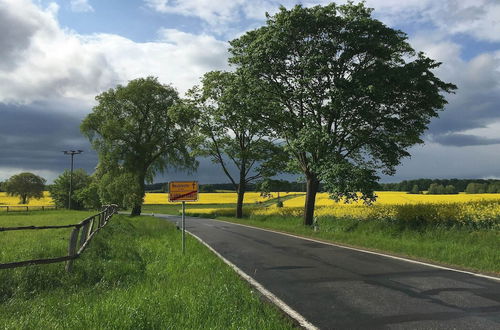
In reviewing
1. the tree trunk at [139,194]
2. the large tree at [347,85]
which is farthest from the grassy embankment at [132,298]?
the tree trunk at [139,194]

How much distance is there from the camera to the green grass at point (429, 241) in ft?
35.9

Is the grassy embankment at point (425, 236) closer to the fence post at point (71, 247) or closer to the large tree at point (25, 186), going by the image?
the fence post at point (71, 247)

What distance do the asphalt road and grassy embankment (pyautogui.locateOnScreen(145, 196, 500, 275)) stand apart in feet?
5.13

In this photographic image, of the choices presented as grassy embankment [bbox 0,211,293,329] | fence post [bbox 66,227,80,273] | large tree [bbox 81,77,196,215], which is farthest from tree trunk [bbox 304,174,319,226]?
large tree [bbox 81,77,196,215]

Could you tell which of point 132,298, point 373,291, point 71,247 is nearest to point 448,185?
point 373,291

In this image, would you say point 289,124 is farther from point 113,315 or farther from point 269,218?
point 113,315

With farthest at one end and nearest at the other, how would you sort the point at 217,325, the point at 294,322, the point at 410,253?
the point at 410,253 < the point at 294,322 < the point at 217,325

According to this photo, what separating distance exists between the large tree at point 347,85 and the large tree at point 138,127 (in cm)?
2258

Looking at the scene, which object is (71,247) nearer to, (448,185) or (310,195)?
(310,195)

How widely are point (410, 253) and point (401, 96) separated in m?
9.55

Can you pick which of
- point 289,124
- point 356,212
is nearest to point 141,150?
point 289,124

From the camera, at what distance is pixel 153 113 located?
4388 centimetres

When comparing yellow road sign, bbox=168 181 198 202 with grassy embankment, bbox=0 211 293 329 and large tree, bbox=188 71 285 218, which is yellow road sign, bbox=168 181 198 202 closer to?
grassy embankment, bbox=0 211 293 329

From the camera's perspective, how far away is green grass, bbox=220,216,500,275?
10.9 metres
